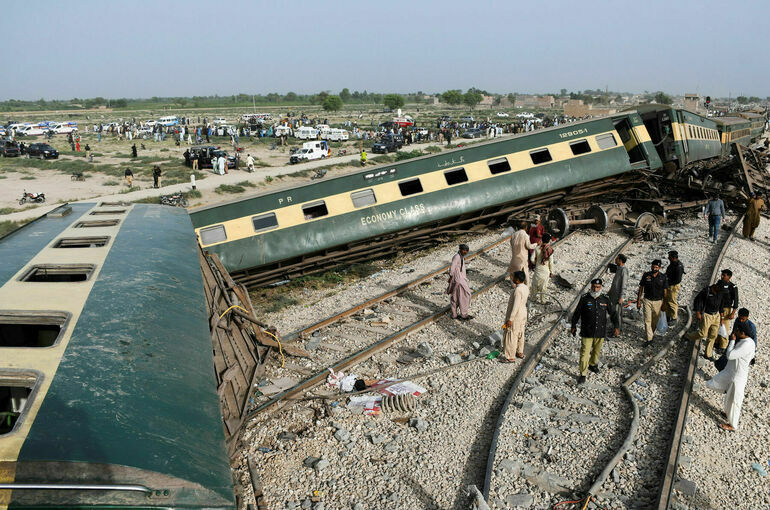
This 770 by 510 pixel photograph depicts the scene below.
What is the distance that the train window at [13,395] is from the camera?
434cm

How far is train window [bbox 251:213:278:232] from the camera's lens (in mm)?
13477

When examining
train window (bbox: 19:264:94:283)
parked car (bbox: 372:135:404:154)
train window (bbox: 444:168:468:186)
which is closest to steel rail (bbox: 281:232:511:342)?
train window (bbox: 444:168:468:186)

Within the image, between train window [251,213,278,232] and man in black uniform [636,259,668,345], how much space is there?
8.65m

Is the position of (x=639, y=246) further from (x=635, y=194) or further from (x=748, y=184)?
(x=748, y=184)

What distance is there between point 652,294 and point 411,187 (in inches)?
290

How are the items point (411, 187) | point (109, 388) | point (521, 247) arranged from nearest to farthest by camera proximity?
point (109, 388) < point (521, 247) < point (411, 187)

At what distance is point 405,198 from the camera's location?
588 inches

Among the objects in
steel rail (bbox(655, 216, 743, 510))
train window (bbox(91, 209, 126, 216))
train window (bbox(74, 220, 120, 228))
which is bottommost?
steel rail (bbox(655, 216, 743, 510))

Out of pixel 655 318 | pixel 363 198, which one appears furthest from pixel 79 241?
pixel 655 318

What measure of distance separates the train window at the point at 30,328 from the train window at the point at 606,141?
15989mm

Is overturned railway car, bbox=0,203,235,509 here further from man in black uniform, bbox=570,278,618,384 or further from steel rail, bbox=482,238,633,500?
man in black uniform, bbox=570,278,618,384

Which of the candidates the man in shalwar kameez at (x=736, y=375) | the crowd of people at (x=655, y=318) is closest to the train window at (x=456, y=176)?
the crowd of people at (x=655, y=318)

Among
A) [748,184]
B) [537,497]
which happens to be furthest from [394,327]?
[748,184]

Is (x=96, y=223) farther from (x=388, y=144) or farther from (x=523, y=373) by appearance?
(x=388, y=144)
